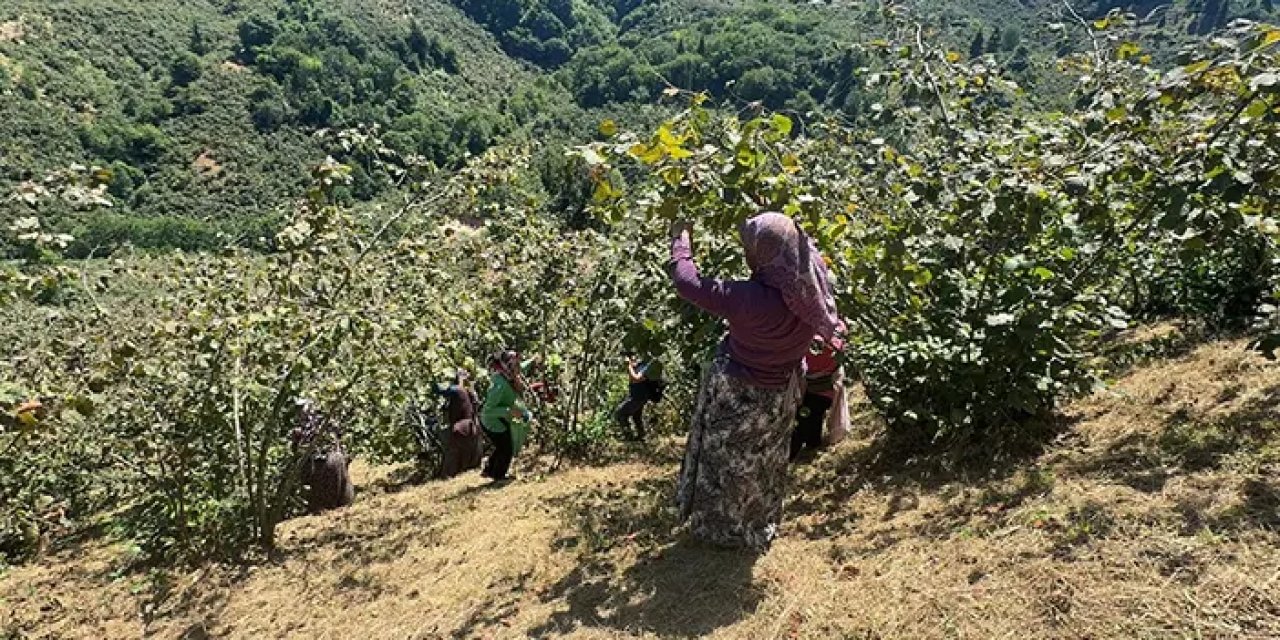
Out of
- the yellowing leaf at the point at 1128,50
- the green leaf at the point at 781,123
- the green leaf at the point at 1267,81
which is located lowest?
the green leaf at the point at 1267,81

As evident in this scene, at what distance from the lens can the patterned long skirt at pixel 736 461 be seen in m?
3.52

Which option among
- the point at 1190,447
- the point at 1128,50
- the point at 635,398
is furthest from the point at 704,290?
the point at 635,398

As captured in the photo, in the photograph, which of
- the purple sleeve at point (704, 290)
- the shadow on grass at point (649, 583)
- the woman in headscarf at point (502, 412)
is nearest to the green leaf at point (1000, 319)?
the purple sleeve at point (704, 290)

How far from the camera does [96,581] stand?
5.37 meters

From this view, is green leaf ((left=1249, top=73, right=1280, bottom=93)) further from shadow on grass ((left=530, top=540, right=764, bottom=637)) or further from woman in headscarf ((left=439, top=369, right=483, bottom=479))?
woman in headscarf ((left=439, top=369, right=483, bottom=479))

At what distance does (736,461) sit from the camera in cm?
358

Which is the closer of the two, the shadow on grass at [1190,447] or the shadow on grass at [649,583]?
the shadow on grass at [649,583]

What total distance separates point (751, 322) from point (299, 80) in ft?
318

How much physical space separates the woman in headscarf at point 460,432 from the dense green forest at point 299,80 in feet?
142

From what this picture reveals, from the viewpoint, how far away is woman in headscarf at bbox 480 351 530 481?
21.8 feet

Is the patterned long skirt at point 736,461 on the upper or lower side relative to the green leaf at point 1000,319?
lower

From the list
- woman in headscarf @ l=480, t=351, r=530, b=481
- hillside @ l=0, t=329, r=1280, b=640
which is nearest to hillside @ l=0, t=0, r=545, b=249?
woman in headscarf @ l=480, t=351, r=530, b=481

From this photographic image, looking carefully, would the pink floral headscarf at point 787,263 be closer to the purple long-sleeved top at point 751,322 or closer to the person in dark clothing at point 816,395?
the purple long-sleeved top at point 751,322

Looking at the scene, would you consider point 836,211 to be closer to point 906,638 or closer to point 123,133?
point 906,638
